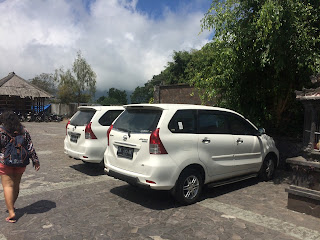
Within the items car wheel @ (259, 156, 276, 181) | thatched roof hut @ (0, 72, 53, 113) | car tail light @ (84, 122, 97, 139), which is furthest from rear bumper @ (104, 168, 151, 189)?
thatched roof hut @ (0, 72, 53, 113)

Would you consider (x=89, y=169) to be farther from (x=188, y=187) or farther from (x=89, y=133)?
(x=188, y=187)

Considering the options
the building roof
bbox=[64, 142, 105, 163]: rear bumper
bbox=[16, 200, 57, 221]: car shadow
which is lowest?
bbox=[16, 200, 57, 221]: car shadow

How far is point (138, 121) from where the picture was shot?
5.04 meters

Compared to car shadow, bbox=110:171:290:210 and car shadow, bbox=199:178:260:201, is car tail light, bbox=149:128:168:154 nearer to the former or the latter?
car shadow, bbox=110:171:290:210

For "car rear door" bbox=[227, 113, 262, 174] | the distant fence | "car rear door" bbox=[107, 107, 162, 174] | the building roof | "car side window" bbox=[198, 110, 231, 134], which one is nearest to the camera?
"car rear door" bbox=[107, 107, 162, 174]

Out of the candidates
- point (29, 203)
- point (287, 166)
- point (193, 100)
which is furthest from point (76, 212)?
point (193, 100)

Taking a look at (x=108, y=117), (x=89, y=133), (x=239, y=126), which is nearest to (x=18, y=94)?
(x=108, y=117)

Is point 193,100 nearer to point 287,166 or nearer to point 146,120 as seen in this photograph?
point 287,166

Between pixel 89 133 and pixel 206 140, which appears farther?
pixel 89 133

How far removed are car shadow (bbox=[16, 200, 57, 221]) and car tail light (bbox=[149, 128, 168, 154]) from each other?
1.97 metres

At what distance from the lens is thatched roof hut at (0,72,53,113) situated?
27.8m

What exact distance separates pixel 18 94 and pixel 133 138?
1054 inches

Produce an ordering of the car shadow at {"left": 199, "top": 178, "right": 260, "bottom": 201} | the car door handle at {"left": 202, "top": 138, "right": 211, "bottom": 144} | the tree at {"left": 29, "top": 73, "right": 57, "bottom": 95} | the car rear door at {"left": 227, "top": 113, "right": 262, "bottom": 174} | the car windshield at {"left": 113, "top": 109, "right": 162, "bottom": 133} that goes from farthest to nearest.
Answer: the tree at {"left": 29, "top": 73, "right": 57, "bottom": 95} → the car rear door at {"left": 227, "top": 113, "right": 262, "bottom": 174} → the car shadow at {"left": 199, "top": 178, "right": 260, "bottom": 201} → the car door handle at {"left": 202, "top": 138, "right": 211, "bottom": 144} → the car windshield at {"left": 113, "top": 109, "right": 162, "bottom": 133}

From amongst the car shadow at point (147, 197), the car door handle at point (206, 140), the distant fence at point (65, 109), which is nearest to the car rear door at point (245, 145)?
the car door handle at point (206, 140)
